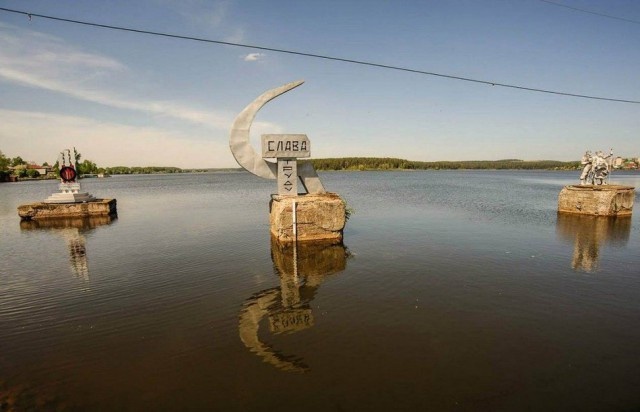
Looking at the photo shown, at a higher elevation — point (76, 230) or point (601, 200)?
point (601, 200)

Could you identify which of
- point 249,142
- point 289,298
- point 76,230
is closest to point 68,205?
point 76,230

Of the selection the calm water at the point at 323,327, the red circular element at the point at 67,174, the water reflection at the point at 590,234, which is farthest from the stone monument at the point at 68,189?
the water reflection at the point at 590,234

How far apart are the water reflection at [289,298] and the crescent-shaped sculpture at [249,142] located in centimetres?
395

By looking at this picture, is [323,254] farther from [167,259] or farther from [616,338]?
[616,338]

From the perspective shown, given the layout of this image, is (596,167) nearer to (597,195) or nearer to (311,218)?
(597,195)

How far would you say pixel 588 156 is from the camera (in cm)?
2295

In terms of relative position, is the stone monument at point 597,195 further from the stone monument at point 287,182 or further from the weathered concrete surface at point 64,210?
the weathered concrete surface at point 64,210

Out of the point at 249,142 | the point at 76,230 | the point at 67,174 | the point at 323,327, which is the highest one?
the point at 249,142

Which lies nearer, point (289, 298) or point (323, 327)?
point (323, 327)

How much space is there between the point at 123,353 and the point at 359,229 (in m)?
14.2

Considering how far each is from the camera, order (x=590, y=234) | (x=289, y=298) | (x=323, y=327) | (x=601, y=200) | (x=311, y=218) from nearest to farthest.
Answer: (x=323, y=327), (x=289, y=298), (x=311, y=218), (x=590, y=234), (x=601, y=200)

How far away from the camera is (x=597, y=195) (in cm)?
2114

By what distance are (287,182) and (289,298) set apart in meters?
7.86

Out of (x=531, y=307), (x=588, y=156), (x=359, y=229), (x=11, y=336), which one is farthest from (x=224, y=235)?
(x=588, y=156)
